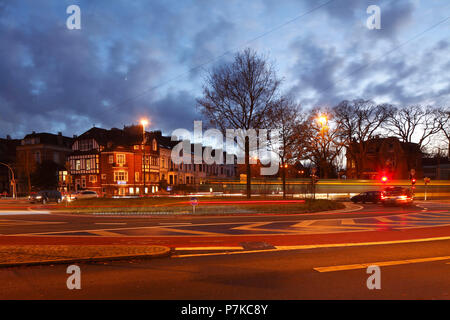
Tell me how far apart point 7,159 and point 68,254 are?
82.9 m

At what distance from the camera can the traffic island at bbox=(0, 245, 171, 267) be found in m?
7.96

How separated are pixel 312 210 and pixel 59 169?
60.6 metres

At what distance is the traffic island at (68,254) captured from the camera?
26.1 feet

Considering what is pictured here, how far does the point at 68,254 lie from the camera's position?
28.1ft

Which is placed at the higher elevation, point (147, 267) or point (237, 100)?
point (237, 100)

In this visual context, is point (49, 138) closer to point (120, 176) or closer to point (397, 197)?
point (120, 176)

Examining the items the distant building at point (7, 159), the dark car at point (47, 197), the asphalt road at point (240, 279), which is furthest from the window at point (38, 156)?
the asphalt road at point (240, 279)

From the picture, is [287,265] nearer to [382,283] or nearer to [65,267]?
[382,283]

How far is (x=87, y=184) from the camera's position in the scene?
6084 cm

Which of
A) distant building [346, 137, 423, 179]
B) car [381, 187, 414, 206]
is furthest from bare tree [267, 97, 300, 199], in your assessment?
distant building [346, 137, 423, 179]

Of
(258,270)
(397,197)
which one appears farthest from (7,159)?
(258,270)

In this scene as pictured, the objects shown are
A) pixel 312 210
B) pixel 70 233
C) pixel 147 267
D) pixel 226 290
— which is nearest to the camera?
pixel 226 290

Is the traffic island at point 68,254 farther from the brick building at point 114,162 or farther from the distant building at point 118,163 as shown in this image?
the brick building at point 114,162
